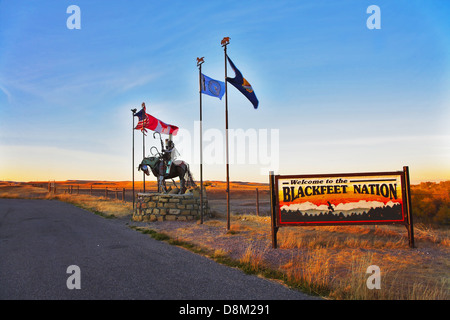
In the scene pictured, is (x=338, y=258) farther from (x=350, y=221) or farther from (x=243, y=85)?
(x=243, y=85)

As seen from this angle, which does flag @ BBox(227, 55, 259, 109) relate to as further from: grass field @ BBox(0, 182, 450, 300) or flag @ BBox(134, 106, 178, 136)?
flag @ BBox(134, 106, 178, 136)

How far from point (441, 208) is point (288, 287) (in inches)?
593

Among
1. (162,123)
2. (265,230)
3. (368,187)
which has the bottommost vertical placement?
(265,230)

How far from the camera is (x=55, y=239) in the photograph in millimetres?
10648

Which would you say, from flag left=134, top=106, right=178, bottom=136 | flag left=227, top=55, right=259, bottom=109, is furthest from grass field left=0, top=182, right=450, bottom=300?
flag left=134, top=106, right=178, bottom=136

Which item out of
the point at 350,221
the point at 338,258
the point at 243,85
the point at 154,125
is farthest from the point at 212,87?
the point at 338,258

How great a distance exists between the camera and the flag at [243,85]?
42.1 feet

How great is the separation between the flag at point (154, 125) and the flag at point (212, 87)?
6025mm

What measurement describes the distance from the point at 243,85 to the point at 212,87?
1.78m

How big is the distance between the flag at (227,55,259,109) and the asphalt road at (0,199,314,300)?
281 inches

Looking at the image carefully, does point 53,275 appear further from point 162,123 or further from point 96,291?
point 162,123

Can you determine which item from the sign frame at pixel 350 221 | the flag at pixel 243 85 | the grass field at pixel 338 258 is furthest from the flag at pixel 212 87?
the grass field at pixel 338 258
